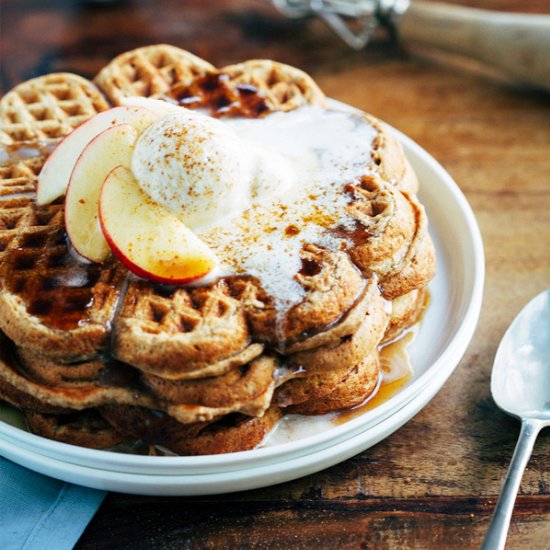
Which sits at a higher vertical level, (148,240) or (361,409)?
(148,240)

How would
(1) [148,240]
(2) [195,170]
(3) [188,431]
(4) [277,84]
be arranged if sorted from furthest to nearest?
(4) [277,84] < (2) [195,170] < (1) [148,240] < (3) [188,431]

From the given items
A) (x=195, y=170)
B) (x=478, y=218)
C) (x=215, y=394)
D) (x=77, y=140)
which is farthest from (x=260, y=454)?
(x=478, y=218)

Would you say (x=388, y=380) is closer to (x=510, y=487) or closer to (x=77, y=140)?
(x=510, y=487)

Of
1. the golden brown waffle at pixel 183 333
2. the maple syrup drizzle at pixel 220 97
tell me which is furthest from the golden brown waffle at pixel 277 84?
the golden brown waffle at pixel 183 333

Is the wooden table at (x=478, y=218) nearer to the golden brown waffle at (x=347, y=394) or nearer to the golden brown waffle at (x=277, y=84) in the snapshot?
the golden brown waffle at (x=347, y=394)

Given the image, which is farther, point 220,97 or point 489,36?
point 489,36

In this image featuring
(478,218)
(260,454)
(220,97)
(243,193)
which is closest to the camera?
(260,454)

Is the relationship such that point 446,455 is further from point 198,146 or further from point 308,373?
point 198,146

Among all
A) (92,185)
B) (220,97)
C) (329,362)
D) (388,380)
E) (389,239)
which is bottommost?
(388,380)

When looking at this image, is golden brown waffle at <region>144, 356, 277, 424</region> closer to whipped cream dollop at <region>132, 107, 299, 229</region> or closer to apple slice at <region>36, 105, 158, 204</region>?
whipped cream dollop at <region>132, 107, 299, 229</region>
